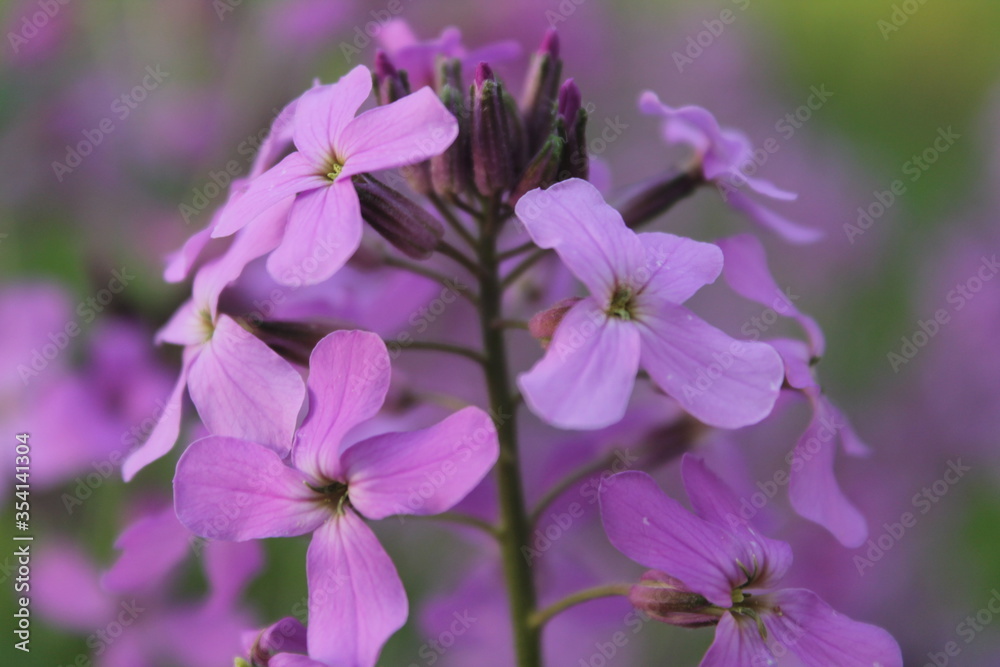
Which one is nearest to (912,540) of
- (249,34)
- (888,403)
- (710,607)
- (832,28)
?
(888,403)

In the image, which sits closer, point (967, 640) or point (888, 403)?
point (967, 640)

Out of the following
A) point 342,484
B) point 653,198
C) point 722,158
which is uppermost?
point 722,158

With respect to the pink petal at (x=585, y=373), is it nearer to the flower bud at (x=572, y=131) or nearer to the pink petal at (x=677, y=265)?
the pink petal at (x=677, y=265)

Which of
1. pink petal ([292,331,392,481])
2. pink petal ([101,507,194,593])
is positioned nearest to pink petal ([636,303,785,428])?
pink petal ([292,331,392,481])

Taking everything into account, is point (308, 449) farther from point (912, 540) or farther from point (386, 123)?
point (912, 540)

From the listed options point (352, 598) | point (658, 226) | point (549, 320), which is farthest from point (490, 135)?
point (658, 226)

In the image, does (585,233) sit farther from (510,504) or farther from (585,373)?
(510,504)
